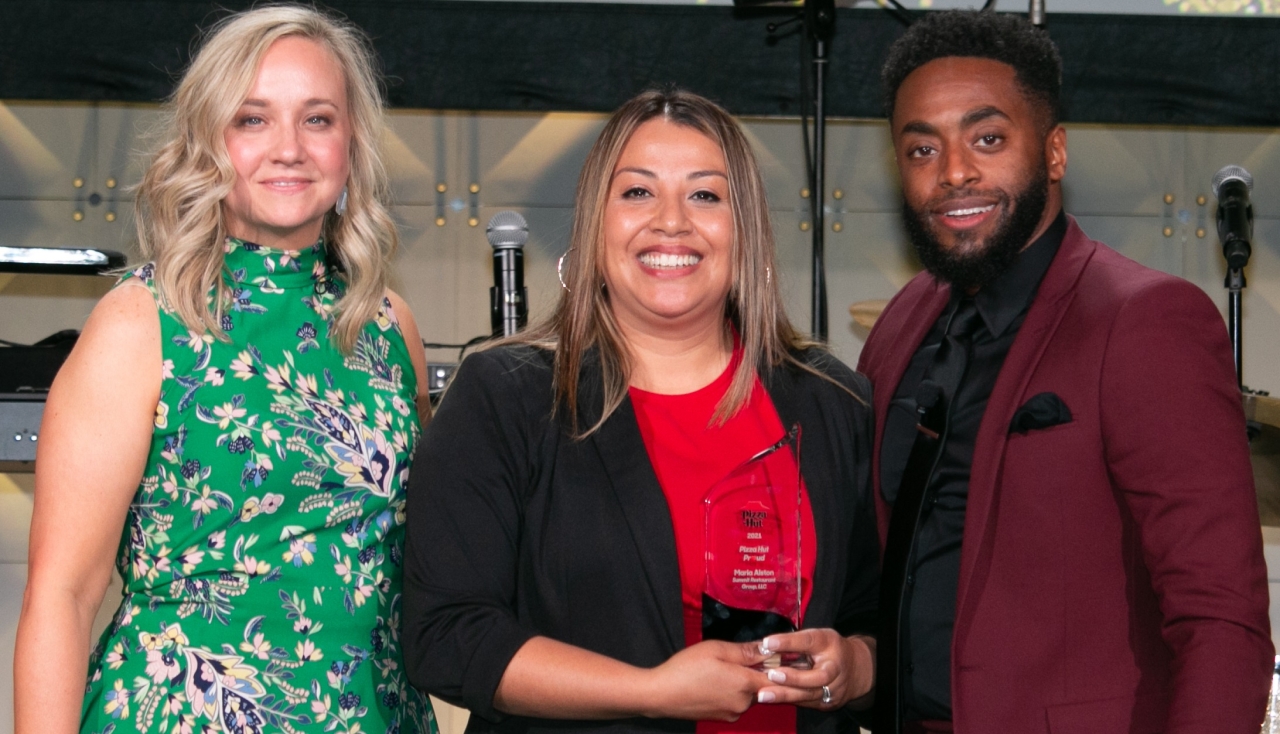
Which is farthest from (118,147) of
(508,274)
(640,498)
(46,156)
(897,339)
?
(640,498)

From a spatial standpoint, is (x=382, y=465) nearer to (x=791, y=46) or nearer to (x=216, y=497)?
(x=216, y=497)

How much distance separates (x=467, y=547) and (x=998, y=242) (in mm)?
865

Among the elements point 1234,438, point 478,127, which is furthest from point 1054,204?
point 478,127

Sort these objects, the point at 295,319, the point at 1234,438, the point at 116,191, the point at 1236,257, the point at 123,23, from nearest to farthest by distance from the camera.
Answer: the point at 1234,438, the point at 295,319, the point at 1236,257, the point at 123,23, the point at 116,191

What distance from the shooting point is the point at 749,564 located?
157 centimetres

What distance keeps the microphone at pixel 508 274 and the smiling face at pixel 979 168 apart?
49.1 inches

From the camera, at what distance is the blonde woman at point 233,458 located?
166cm

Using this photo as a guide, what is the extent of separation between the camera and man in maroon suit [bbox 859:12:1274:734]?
1.50 metres

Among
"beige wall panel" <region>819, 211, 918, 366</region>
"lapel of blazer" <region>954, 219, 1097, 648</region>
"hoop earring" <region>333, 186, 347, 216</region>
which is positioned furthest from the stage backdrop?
"lapel of blazer" <region>954, 219, 1097, 648</region>

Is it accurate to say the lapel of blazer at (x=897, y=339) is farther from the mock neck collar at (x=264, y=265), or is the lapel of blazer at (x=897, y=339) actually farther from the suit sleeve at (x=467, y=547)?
the mock neck collar at (x=264, y=265)

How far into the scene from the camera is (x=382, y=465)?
1809 mm

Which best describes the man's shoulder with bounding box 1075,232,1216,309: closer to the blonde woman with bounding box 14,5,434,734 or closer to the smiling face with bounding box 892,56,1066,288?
the smiling face with bounding box 892,56,1066,288

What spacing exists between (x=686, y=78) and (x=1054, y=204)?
2101 mm

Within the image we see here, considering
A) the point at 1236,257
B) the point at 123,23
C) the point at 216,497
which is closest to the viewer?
the point at 216,497
